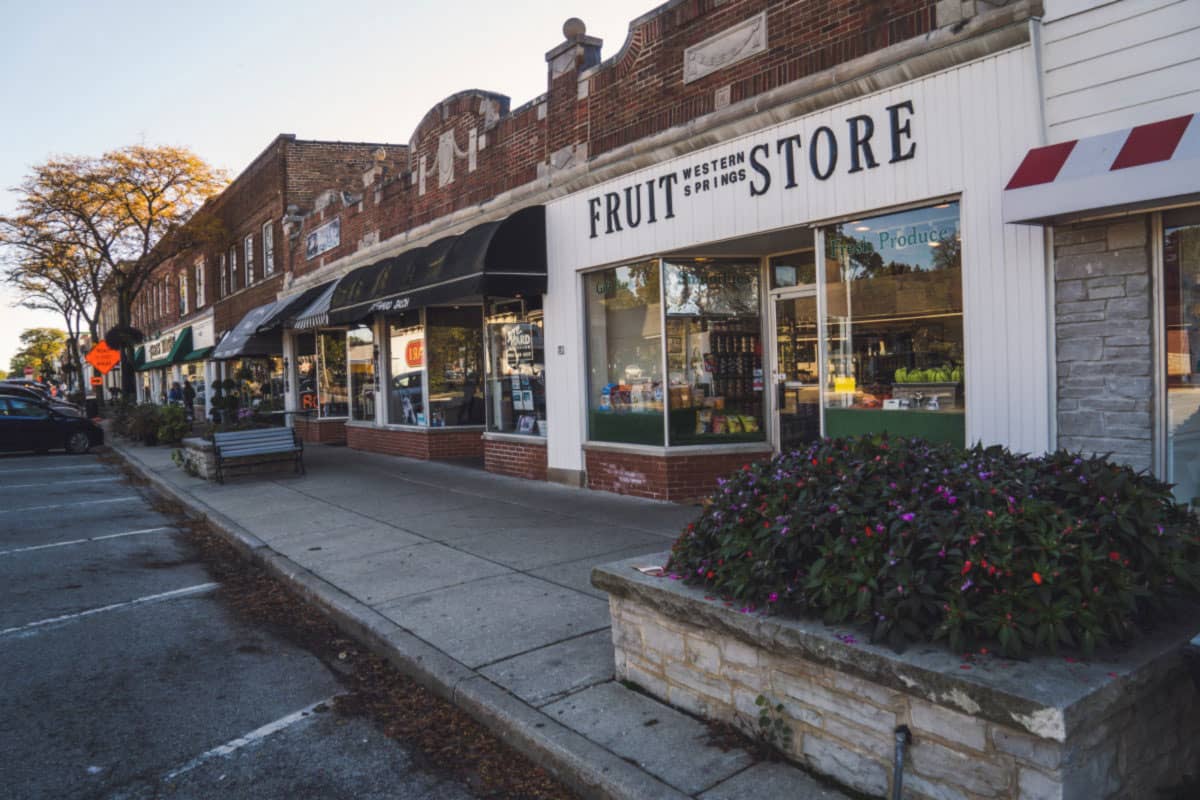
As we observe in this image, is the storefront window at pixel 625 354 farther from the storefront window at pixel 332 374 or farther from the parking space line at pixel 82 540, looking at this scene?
the storefront window at pixel 332 374

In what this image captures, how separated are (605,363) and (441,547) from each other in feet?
12.9

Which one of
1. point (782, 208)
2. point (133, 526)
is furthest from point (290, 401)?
point (782, 208)

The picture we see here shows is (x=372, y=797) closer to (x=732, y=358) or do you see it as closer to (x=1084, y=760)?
(x=1084, y=760)

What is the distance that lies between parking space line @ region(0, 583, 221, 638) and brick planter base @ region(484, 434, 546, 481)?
5.26 meters

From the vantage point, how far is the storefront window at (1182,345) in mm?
5723

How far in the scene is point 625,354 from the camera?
10.6m

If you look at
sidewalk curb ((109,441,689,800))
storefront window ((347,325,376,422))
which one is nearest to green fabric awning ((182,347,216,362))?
storefront window ((347,325,376,422))

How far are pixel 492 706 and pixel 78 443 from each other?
2128 cm

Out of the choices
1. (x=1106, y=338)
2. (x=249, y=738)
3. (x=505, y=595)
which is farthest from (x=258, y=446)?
(x=1106, y=338)

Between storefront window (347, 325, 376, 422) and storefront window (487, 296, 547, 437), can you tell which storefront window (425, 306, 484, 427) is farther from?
storefront window (347, 325, 376, 422)

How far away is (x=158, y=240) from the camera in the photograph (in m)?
32.4

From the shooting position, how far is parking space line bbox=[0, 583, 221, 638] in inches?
238

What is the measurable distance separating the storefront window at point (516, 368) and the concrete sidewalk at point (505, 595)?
932 millimetres

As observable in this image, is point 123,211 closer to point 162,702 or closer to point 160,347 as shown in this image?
point 160,347
